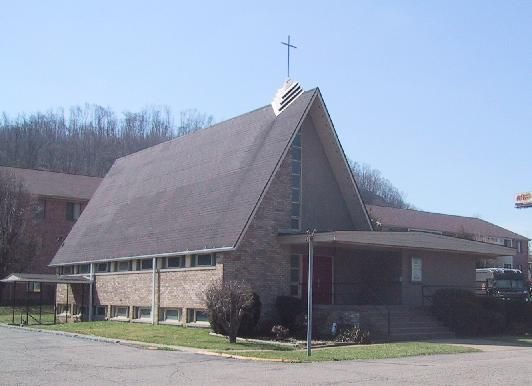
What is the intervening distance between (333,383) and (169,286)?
16.0 m

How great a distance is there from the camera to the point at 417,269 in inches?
1104

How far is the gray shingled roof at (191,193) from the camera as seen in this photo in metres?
26.2

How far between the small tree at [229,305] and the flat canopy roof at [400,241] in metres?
3.68

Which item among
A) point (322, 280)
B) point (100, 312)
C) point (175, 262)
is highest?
point (175, 262)

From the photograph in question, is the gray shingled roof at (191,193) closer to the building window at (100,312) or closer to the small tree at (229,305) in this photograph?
the small tree at (229,305)

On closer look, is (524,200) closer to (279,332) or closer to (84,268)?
(84,268)

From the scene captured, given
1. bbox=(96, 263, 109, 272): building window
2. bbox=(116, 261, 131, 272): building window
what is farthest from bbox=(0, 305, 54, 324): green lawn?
bbox=(116, 261, 131, 272): building window

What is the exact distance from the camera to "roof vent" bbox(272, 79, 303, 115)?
2906cm

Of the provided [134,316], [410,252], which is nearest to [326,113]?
[410,252]

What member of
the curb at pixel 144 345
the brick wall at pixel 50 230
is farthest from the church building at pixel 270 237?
the brick wall at pixel 50 230

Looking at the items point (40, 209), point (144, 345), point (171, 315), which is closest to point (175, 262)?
point (171, 315)

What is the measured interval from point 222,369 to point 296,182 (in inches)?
548

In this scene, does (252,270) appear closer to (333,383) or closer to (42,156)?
(333,383)

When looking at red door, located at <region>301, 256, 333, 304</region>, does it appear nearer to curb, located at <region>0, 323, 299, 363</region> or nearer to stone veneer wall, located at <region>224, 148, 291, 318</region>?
stone veneer wall, located at <region>224, 148, 291, 318</region>
